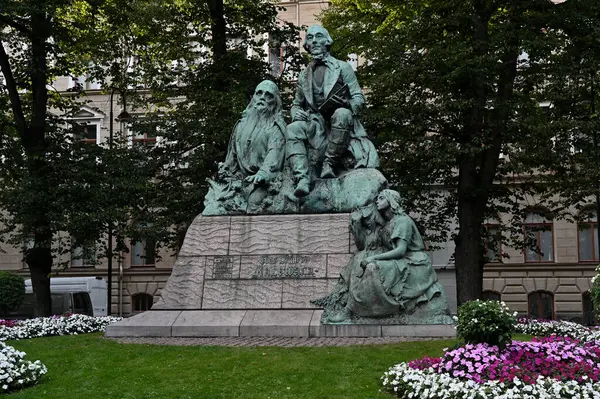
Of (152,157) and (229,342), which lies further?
(152,157)

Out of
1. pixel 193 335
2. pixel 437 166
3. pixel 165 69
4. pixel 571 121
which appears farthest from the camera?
pixel 165 69

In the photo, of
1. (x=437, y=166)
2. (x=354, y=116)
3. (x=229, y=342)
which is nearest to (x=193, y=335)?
(x=229, y=342)

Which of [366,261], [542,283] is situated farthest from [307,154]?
[542,283]

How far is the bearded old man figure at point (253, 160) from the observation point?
12.9 metres

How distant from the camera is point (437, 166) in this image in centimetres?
2158

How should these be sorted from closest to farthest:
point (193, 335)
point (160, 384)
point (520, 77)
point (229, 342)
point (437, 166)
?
point (160, 384), point (229, 342), point (193, 335), point (437, 166), point (520, 77)

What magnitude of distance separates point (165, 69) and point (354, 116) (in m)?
12.8

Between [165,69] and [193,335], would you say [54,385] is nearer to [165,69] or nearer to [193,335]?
[193,335]

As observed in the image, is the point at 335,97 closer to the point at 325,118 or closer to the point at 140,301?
the point at 325,118

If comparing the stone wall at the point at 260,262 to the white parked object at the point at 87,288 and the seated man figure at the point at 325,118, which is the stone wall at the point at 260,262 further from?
the white parked object at the point at 87,288

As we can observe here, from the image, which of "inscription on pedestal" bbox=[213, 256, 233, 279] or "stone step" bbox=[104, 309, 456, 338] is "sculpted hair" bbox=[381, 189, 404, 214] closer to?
"stone step" bbox=[104, 309, 456, 338]

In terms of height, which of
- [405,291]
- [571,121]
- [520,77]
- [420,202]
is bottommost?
[405,291]

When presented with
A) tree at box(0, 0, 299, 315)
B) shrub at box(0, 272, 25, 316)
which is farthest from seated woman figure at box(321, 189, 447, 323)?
shrub at box(0, 272, 25, 316)

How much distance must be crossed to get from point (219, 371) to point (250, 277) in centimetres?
338
